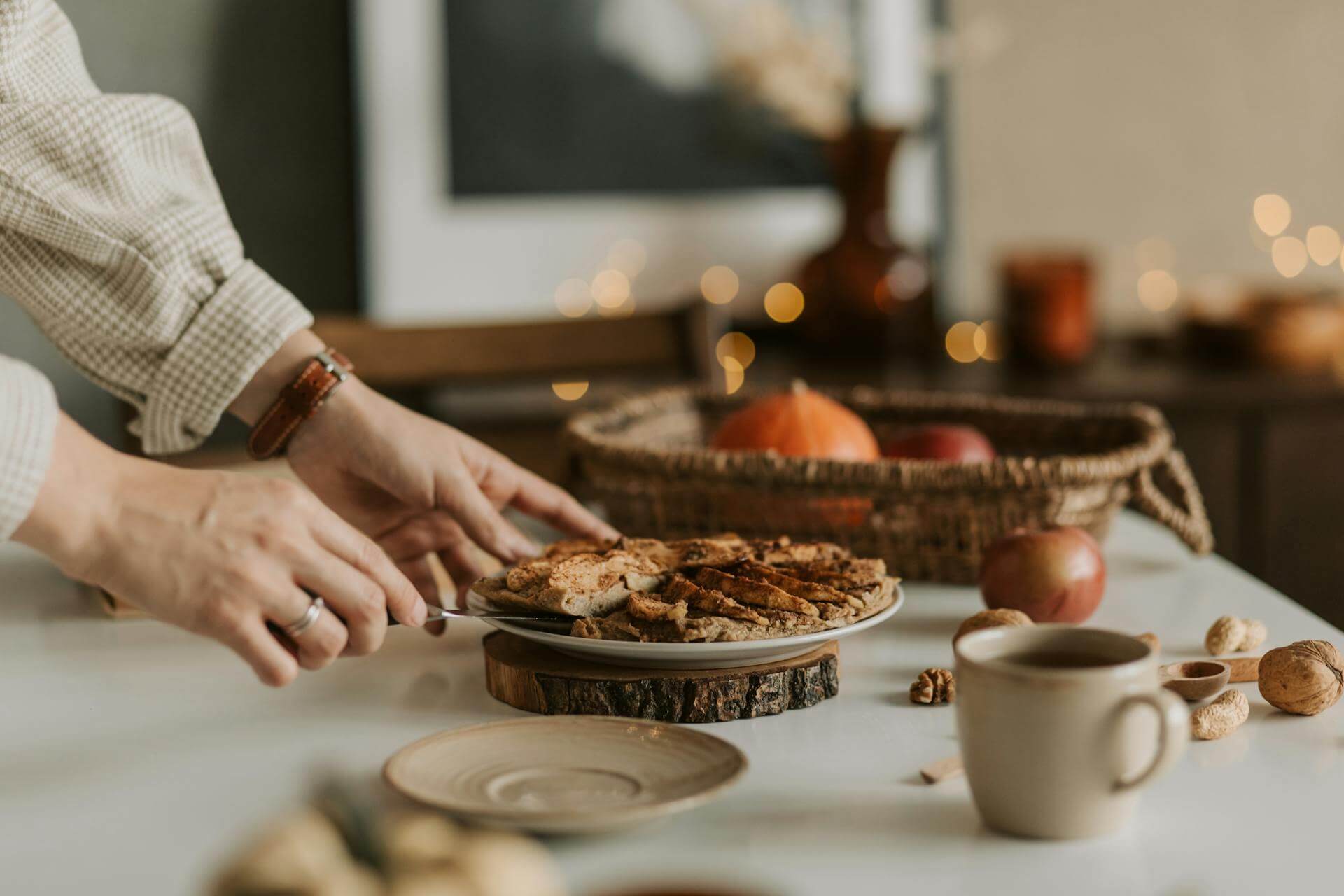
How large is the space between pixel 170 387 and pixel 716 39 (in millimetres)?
1585

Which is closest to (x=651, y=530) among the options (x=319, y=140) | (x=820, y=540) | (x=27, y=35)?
(x=820, y=540)

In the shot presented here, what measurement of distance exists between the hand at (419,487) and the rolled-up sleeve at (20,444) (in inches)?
14.8

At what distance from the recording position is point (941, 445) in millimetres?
1209

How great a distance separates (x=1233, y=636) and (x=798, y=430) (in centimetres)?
42

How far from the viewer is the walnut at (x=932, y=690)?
827mm

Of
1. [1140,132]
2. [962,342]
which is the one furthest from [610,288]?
[1140,132]

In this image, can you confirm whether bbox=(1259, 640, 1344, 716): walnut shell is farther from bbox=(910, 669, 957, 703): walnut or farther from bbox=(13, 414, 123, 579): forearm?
bbox=(13, 414, 123, 579): forearm

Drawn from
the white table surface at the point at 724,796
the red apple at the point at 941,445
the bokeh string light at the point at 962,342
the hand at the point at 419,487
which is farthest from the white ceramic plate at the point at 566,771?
the bokeh string light at the point at 962,342

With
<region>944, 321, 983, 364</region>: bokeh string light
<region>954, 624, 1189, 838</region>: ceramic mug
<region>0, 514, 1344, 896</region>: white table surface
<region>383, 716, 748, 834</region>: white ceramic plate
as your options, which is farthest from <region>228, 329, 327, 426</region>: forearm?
<region>944, 321, 983, 364</region>: bokeh string light

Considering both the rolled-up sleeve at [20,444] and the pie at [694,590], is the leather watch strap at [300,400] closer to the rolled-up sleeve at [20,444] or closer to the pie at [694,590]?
the pie at [694,590]

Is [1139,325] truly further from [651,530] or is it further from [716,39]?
[651,530]

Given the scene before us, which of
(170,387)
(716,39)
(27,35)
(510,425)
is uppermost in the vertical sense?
(716,39)

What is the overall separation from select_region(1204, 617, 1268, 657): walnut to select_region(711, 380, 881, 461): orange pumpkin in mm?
351

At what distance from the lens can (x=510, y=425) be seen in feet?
7.20
